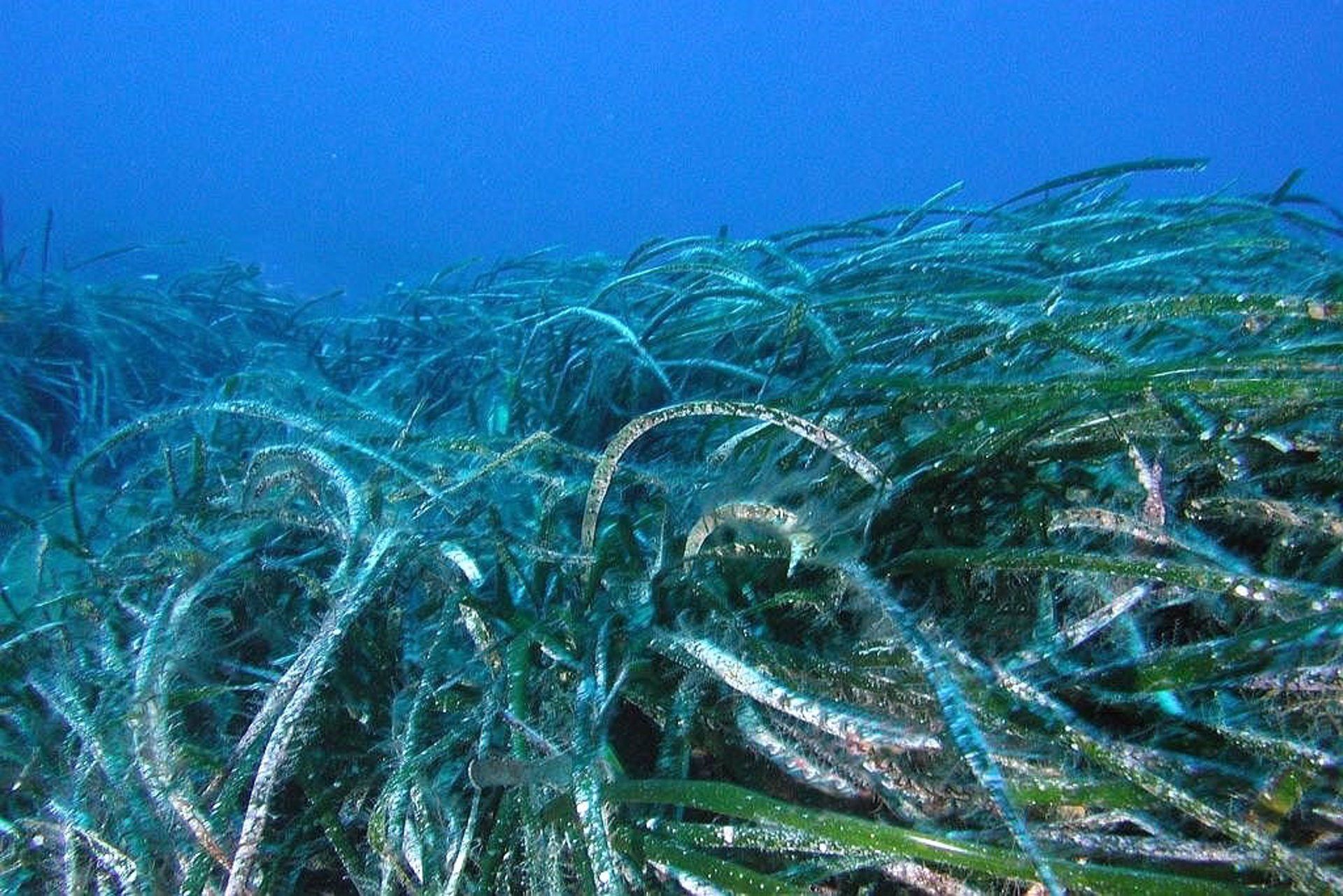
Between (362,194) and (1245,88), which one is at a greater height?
(1245,88)

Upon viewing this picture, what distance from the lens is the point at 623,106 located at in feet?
374

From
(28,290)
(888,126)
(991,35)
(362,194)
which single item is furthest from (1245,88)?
(28,290)

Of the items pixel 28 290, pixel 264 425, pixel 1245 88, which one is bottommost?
pixel 28 290

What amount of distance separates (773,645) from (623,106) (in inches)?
4905

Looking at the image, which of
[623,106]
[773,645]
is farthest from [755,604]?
[623,106]

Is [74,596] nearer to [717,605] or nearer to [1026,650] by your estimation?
[717,605]

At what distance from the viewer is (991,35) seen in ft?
398

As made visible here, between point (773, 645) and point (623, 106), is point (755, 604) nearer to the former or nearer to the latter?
point (773, 645)

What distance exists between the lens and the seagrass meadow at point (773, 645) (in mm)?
761

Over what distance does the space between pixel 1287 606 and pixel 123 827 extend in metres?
1.45

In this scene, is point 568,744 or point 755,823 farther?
point 568,744

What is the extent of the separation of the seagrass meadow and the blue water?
3917cm

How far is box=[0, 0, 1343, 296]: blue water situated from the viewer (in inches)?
2395

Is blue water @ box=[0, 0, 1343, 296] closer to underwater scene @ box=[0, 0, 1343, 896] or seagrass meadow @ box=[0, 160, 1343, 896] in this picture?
underwater scene @ box=[0, 0, 1343, 896]
